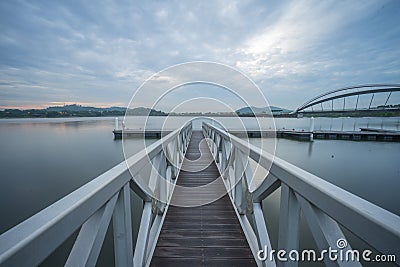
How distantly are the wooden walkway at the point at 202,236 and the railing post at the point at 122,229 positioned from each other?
0.54m

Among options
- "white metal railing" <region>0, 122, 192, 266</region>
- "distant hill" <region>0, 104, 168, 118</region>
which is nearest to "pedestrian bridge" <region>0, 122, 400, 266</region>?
"white metal railing" <region>0, 122, 192, 266</region>

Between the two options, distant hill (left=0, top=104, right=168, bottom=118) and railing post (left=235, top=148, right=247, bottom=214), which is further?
distant hill (left=0, top=104, right=168, bottom=118)

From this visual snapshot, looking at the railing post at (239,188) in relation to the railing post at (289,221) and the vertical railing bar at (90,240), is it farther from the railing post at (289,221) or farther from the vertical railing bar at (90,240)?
the vertical railing bar at (90,240)

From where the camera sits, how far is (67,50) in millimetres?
10578

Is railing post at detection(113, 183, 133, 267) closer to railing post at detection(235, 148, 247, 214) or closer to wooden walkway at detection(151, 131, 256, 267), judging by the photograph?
wooden walkway at detection(151, 131, 256, 267)

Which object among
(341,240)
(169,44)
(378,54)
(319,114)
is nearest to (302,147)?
(378,54)

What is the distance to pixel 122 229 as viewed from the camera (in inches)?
37.7

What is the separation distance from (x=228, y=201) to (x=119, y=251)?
5.44 feet

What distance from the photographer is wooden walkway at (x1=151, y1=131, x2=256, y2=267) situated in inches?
58.1

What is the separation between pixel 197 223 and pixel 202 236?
20 cm

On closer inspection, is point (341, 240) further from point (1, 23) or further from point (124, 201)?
point (1, 23)

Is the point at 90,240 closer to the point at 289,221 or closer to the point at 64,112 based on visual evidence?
the point at 289,221

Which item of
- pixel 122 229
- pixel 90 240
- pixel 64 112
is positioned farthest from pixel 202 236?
pixel 64 112

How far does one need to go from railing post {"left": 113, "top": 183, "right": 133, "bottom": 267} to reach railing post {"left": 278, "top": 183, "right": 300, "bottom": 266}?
750 mm
